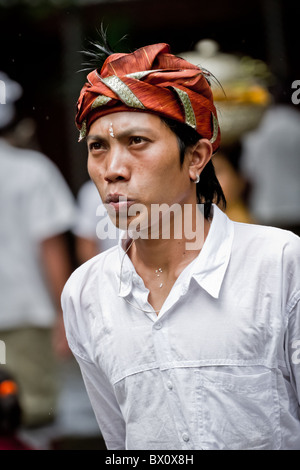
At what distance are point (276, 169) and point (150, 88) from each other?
241 centimetres

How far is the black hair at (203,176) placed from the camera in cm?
215

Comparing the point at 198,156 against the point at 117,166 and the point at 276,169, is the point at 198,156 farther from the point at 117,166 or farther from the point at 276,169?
the point at 276,169

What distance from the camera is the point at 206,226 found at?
7.61 feet

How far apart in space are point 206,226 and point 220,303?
23cm

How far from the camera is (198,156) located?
221 centimetres

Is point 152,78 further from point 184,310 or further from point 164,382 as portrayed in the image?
point 164,382

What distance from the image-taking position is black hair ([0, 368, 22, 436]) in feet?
10.8

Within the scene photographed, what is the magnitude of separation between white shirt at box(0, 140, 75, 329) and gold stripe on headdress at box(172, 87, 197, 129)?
2.15 m

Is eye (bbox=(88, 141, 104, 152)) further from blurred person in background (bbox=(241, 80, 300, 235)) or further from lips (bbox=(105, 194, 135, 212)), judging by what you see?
blurred person in background (bbox=(241, 80, 300, 235))

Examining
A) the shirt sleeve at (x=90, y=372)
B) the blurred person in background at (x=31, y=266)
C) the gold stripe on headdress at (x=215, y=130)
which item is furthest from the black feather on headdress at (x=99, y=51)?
the blurred person in background at (x=31, y=266)

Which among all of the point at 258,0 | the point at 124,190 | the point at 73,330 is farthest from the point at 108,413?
the point at 258,0

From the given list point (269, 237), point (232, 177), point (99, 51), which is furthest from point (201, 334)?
point (232, 177)

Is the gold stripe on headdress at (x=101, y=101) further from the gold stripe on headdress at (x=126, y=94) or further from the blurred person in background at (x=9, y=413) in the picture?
the blurred person in background at (x=9, y=413)

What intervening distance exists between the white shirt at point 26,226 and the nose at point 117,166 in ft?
7.02
